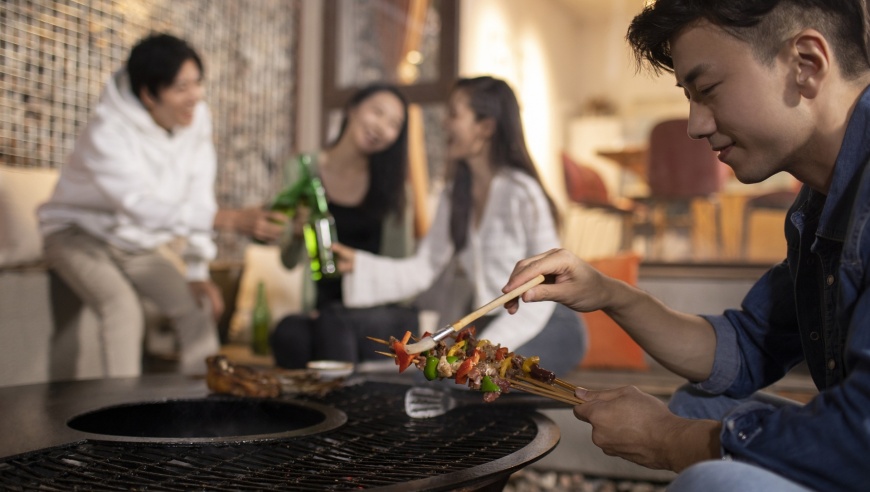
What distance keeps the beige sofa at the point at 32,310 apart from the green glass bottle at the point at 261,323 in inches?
32.6

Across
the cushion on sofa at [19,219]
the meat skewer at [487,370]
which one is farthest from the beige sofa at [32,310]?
the meat skewer at [487,370]

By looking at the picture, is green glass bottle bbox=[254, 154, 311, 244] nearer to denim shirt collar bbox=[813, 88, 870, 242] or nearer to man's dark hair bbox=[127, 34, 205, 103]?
man's dark hair bbox=[127, 34, 205, 103]

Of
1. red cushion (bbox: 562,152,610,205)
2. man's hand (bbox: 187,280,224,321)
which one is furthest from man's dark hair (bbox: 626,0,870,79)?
red cushion (bbox: 562,152,610,205)

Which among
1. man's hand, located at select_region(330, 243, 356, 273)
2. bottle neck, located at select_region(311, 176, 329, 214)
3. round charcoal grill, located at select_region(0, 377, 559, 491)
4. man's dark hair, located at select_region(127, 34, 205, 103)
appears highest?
man's dark hair, located at select_region(127, 34, 205, 103)

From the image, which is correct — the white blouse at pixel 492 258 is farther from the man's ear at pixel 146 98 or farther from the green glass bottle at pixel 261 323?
the green glass bottle at pixel 261 323

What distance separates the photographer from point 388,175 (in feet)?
10.1

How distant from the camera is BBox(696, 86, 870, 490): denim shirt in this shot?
83cm

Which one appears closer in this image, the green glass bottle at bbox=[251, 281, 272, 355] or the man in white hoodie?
the man in white hoodie

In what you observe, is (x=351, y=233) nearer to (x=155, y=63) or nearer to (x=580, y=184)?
(x=155, y=63)

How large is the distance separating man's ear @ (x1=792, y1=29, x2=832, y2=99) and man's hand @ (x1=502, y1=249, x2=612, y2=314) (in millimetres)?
399

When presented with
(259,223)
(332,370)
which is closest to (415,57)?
(259,223)

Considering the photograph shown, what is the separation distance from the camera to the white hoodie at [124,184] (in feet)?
8.74

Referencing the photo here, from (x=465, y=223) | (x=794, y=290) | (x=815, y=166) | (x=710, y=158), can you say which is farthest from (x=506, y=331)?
(x=710, y=158)

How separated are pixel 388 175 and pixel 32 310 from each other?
1.33 m
